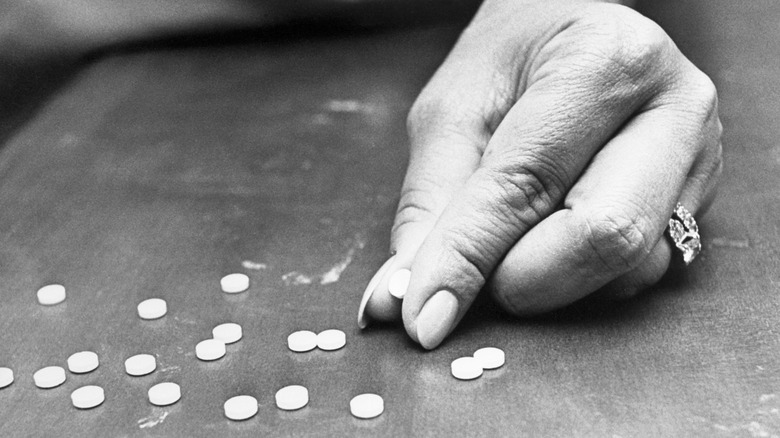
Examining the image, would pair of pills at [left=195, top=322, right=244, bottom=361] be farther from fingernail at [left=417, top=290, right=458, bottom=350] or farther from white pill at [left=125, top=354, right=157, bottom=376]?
fingernail at [left=417, top=290, right=458, bottom=350]

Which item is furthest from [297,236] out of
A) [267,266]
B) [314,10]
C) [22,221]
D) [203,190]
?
[314,10]

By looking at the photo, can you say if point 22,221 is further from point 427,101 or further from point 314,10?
point 314,10

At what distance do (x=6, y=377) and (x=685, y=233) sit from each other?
648 millimetres

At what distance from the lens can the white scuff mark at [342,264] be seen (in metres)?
1.07

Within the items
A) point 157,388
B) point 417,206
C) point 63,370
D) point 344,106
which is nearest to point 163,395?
point 157,388

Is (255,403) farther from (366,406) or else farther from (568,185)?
(568,185)

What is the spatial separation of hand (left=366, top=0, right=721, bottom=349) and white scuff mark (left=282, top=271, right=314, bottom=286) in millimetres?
111

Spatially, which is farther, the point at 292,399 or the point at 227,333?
the point at 227,333

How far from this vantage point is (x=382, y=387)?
86 centimetres

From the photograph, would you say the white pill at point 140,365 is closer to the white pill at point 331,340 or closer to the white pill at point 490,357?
the white pill at point 331,340

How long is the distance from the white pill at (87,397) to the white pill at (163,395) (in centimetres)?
4

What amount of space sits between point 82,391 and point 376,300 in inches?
10.5

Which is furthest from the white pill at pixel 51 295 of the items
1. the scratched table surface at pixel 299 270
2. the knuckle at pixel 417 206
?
the knuckle at pixel 417 206

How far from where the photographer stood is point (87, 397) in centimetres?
85
